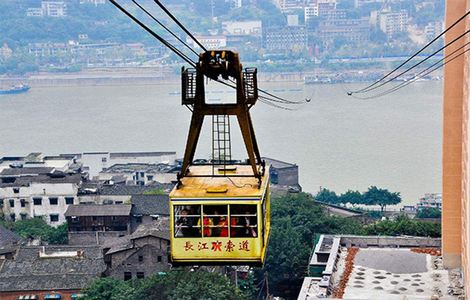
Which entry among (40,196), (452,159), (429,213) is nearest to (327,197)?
(429,213)

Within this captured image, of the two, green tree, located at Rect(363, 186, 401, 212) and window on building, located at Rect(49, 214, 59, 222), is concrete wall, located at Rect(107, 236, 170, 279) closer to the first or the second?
window on building, located at Rect(49, 214, 59, 222)

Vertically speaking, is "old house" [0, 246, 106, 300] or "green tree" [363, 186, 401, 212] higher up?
"old house" [0, 246, 106, 300]

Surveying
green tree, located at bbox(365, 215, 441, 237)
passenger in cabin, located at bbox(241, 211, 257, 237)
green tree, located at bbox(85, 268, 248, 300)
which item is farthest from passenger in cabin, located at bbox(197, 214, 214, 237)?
green tree, located at bbox(365, 215, 441, 237)

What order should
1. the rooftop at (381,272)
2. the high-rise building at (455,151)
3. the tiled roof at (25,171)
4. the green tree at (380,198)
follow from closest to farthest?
the rooftop at (381,272)
the high-rise building at (455,151)
the tiled roof at (25,171)
the green tree at (380,198)

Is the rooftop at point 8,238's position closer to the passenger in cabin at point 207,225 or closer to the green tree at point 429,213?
the green tree at point 429,213

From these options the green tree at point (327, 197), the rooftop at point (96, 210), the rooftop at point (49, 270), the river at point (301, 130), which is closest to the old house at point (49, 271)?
the rooftop at point (49, 270)

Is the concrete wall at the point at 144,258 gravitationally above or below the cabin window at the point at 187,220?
below
